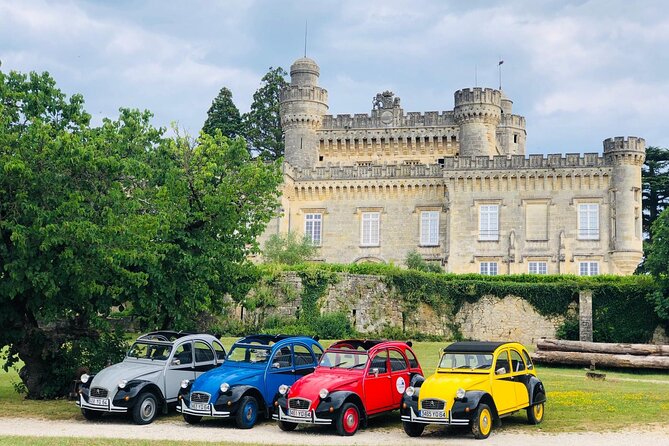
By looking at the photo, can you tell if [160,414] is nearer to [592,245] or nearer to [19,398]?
[19,398]

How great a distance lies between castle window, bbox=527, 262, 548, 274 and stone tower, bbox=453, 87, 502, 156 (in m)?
7.96

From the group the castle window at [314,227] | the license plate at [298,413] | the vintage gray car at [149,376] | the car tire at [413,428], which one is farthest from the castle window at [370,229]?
the car tire at [413,428]

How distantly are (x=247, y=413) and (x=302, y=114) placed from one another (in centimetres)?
3807

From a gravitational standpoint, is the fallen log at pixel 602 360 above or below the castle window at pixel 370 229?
below

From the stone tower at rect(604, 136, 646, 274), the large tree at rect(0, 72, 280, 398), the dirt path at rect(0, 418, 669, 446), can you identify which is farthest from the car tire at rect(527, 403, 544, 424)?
the stone tower at rect(604, 136, 646, 274)

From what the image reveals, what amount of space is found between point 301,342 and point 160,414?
127 inches

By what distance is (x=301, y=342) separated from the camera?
16.7 meters

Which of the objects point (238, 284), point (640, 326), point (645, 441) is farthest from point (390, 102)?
point (645, 441)

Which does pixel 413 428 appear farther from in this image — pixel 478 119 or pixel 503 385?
pixel 478 119

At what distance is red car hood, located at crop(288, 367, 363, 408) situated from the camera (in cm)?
1441

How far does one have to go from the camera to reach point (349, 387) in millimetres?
14570

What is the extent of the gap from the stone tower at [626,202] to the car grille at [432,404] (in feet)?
108

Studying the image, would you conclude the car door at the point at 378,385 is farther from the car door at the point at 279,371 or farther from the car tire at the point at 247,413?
the car tire at the point at 247,413

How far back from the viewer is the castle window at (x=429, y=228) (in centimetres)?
4716
